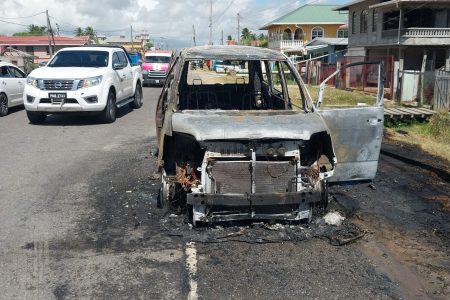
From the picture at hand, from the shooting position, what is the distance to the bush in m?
11.2

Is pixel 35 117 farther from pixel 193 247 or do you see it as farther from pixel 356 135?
pixel 356 135

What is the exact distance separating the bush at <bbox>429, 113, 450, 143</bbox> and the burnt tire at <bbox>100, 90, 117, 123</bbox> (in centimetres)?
782

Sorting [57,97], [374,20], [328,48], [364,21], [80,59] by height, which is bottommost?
[57,97]

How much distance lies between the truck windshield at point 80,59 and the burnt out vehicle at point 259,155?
22.0 feet

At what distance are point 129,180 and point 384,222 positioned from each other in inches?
137

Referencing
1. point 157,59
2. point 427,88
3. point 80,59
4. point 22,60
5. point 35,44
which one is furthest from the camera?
point 35,44

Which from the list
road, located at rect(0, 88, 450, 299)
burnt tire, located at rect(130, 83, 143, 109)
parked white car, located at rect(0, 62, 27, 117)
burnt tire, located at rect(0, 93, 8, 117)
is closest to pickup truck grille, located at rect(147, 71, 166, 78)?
burnt tire, located at rect(130, 83, 143, 109)

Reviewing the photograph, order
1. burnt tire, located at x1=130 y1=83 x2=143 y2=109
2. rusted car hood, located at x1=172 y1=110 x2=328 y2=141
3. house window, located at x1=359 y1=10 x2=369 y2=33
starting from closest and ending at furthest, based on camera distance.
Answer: rusted car hood, located at x1=172 y1=110 x2=328 y2=141
burnt tire, located at x1=130 y1=83 x2=143 y2=109
house window, located at x1=359 y1=10 x2=369 y2=33

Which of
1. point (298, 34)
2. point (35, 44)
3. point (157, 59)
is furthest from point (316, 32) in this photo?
point (35, 44)

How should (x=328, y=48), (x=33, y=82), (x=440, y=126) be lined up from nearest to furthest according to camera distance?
(x=33, y=82), (x=440, y=126), (x=328, y=48)

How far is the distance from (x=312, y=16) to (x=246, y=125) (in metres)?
55.9

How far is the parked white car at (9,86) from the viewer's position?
13570 mm

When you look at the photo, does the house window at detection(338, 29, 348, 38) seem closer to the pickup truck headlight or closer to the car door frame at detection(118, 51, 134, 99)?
the car door frame at detection(118, 51, 134, 99)

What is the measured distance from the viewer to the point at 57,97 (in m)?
11.0
